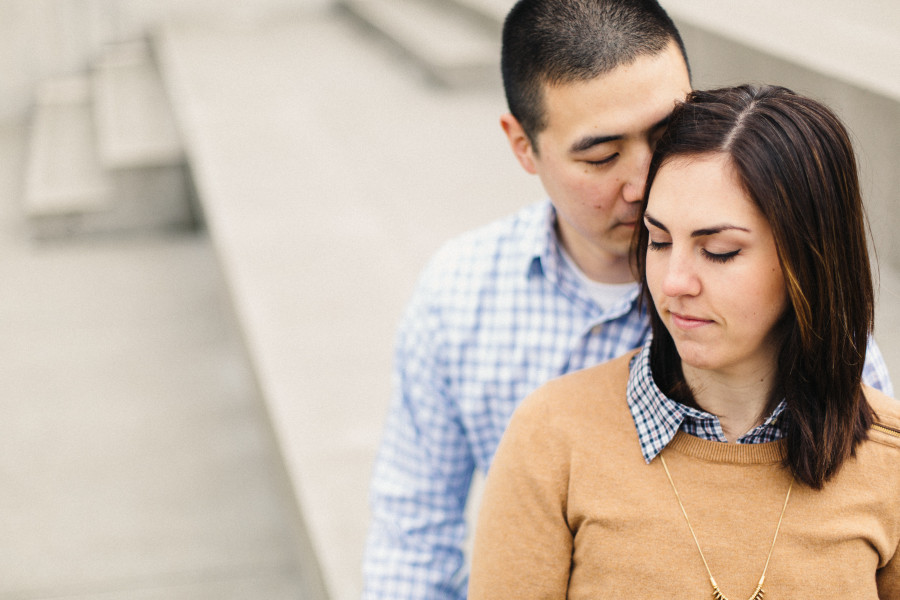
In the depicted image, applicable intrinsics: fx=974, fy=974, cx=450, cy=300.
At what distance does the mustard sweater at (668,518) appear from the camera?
1.13 metres

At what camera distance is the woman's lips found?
3.75ft

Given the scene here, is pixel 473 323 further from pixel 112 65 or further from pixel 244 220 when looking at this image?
pixel 112 65

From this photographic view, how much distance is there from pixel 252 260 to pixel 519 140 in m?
2.70

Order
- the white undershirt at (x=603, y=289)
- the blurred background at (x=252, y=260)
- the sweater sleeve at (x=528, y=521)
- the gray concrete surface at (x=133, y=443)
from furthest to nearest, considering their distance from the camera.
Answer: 1. the gray concrete surface at (x=133, y=443)
2. the blurred background at (x=252, y=260)
3. the white undershirt at (x=603, y=289)
4. the sweater sleeve at (x=528, y=521)

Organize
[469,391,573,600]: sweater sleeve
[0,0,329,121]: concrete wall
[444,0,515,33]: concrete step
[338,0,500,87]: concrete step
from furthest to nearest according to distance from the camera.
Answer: [0,0,329,121]: concrete wall → [338,0,500,87]: concrete step → [444,0,515,33]: concrete step → [469,391,573,600]: sweater sleeve

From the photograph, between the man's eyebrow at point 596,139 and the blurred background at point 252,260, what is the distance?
1.10m

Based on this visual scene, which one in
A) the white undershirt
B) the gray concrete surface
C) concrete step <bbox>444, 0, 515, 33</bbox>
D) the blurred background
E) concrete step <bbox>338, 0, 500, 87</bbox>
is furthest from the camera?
concrete step <bbox>338, 0, 500, 87</bbox>

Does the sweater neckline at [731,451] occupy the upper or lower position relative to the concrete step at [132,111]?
upper

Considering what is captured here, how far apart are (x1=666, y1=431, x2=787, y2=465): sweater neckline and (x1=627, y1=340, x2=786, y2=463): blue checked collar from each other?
0.01 meters

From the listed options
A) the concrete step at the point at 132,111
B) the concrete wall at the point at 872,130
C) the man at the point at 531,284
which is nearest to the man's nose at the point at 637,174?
the man at the point at 531,284

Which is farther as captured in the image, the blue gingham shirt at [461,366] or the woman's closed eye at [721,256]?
the blue gingham shirt at [461,366]

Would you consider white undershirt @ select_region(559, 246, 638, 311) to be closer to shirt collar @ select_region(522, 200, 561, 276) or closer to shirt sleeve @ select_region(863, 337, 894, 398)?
shirt collar @ select_region(522, 200, 561, 276)

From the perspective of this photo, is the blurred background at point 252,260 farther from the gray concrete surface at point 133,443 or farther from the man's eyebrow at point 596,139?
the man's eyebrow at point 596,139

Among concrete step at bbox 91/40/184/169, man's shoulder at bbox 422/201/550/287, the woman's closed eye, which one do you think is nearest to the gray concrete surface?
concrete step at bbox 91/40/184/169
